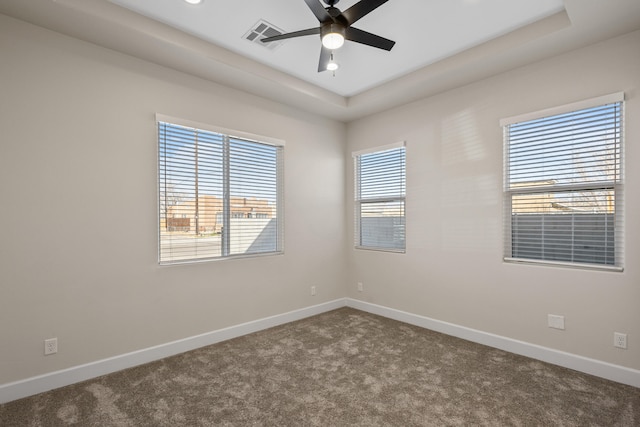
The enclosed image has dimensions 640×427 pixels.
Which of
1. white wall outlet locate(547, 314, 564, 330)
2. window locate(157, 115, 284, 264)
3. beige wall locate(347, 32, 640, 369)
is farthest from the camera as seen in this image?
window locate(157, 115, 284, 264)

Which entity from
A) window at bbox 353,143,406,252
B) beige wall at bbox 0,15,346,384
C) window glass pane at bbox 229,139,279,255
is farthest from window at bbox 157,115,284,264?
window at bbox 353,143,406,252

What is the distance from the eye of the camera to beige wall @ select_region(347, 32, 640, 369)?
2.53 metres

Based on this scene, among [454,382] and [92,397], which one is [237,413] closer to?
[92,397]

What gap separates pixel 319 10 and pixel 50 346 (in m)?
3.08

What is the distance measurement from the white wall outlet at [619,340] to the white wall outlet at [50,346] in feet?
14.3

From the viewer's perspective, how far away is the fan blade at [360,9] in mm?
1891

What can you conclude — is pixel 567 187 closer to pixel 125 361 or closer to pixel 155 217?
pixel 155 217

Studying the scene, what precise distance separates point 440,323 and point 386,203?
1.59m

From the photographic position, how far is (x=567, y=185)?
2.80 metres

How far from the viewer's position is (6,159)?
229 centimetres

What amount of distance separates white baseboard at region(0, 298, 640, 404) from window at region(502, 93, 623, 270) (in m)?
0.81

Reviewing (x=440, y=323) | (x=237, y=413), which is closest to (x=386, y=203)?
(x=440, y=323)

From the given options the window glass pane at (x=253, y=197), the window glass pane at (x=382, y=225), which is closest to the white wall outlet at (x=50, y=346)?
the window glass pane at (x=253, y=197)

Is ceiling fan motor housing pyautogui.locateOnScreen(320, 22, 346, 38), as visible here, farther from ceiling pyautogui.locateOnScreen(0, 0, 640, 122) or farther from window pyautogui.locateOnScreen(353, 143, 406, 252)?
window pyautogui.locateOnScreen(353, 143, 406, 252)
